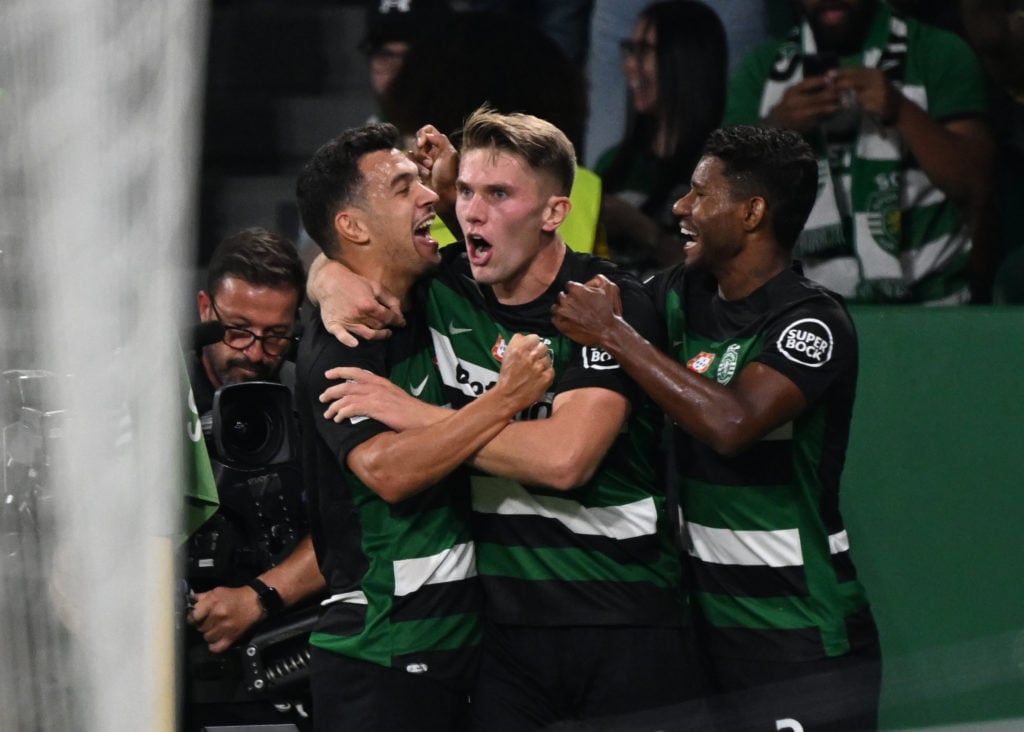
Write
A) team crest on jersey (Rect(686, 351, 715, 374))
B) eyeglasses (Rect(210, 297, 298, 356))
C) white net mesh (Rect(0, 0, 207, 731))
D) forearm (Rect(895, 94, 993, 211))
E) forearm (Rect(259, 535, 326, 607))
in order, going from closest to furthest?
white net mesh (Rect(0, 0, 207, 731))
team crest on jersey (Rect(686, 351, 715, 374))
forearm (Rect(259, 535, 326, 607))
eyeglasses (Rect(210, 297, 298, 356))
forearm (Rect(895, 94, 993, 211))

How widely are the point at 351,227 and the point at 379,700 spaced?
36.3 inches

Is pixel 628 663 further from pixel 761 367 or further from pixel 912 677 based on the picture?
pixel 912 677

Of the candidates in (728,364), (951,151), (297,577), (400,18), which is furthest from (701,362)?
(400,18)

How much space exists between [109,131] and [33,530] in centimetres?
46

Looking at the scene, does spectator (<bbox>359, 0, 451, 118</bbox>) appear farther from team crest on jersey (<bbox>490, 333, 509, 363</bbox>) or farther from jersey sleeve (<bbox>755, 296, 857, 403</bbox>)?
jersey sleeve (<bbox>755, 296, 857, 403</bbox>)

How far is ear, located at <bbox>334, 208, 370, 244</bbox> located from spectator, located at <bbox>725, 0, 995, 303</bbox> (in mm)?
1562

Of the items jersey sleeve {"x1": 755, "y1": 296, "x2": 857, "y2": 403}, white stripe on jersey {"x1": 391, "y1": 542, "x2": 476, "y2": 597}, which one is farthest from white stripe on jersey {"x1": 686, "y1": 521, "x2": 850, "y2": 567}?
white stripe on jersey {"x1": 391, "y1": 542, "x2": 476, "y2": 597}

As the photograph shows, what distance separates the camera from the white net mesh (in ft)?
4.74

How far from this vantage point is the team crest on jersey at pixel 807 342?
2777 mm

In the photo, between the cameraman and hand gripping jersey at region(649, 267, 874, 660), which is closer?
hand gripping jersey at region(649, 267, 874, 660)

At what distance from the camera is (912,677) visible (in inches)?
145

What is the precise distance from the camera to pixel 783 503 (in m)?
2.84

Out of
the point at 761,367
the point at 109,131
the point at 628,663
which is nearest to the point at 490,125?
the point at 761,367

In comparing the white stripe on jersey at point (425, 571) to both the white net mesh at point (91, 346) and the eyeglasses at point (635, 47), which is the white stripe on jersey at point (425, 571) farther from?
the eyeglasses at point (635, 47)
